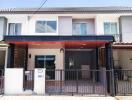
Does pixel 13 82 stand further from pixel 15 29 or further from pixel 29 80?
pixel 15 29

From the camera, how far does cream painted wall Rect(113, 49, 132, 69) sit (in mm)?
20125

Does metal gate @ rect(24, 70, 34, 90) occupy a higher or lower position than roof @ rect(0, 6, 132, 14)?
lower

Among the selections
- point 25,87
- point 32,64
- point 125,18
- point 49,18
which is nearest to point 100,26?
point 125,18

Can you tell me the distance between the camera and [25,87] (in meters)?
12.2

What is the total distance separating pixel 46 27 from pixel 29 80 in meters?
8.21

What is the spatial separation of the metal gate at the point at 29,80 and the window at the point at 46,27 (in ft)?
25.4

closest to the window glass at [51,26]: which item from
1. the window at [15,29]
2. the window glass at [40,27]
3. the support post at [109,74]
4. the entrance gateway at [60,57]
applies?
the window glass at [40,27]

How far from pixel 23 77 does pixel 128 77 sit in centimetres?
1007

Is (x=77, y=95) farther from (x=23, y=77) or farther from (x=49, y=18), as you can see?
(x=49, y=18)

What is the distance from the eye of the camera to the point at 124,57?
2050 cm

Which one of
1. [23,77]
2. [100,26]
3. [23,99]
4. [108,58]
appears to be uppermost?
[100,26]

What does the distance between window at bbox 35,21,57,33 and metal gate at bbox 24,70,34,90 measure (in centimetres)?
774

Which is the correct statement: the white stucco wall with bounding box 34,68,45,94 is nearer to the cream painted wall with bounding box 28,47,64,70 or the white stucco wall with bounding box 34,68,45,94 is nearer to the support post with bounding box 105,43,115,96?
the support post with bounding box 105,43,115,96

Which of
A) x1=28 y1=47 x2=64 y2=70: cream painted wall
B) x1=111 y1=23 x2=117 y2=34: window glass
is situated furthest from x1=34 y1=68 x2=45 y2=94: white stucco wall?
x1=111 y1=23 x2=117 y2=34: window glass
